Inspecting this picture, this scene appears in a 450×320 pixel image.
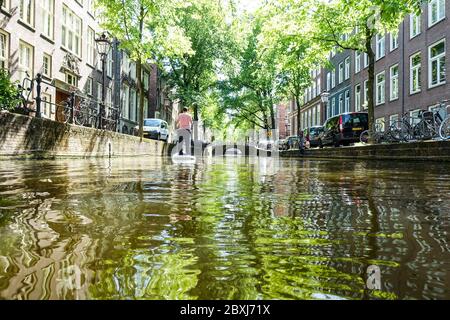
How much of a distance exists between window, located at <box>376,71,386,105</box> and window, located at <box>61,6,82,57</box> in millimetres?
20056

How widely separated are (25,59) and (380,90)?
74.7 ft

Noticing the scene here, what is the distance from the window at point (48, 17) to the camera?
2081cm

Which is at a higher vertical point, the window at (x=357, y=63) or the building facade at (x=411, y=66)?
the window at (x=357, y=63)

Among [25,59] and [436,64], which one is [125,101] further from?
[436,64]

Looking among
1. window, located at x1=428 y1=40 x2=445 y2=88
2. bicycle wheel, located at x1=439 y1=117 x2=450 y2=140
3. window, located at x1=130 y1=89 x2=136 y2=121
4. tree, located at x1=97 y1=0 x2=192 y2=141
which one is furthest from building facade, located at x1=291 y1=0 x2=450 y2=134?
window, located at x1=130 y1=89 x2=136 y2=121

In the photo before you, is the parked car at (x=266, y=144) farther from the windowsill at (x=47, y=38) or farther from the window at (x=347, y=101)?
the windowsill at (x=47, y=38)

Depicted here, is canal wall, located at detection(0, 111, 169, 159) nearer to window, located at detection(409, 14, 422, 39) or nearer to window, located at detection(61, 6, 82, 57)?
window, located at detection(61, 6, 82, 57)

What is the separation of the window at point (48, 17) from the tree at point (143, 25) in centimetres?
343

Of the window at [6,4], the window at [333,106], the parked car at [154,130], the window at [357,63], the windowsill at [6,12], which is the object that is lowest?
the parked car at [154,130]

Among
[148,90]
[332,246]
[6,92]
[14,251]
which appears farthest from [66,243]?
[148,90]

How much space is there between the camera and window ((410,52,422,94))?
24292 mm

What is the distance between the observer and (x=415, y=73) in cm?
2489

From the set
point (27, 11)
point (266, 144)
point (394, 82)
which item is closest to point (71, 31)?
point (27, 11)

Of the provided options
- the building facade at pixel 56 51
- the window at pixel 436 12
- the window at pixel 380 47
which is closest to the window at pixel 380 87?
the window at pixel 380 47
